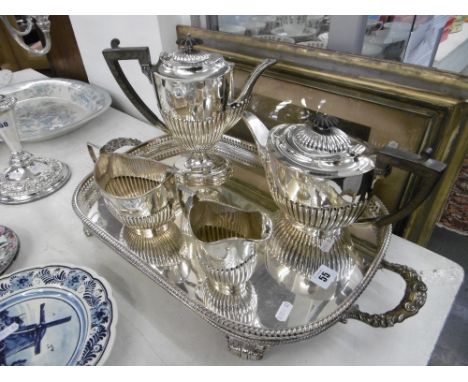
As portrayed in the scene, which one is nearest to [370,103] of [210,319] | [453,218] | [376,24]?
[376,24]

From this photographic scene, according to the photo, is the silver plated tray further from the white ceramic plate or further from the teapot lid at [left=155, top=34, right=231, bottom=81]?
the white ceramic plate

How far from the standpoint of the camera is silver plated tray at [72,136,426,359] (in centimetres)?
35

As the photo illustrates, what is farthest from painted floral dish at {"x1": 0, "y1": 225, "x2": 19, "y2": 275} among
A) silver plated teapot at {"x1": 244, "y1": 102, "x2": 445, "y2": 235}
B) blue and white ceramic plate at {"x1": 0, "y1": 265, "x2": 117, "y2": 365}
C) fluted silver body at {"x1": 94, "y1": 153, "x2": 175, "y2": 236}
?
silver plated teapot at {"x1": 244, "y1": 102, "x2": 445, "y2": 235}

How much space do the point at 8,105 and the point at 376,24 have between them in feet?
1.92

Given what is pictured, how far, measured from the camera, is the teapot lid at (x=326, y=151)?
1.15 feet

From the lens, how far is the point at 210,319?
0.36 meters

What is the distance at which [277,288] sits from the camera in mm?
401

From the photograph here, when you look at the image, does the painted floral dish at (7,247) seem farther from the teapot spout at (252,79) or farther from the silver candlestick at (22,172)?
the teapot spout at (252,79)

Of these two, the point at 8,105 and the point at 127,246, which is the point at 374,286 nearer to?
the point at 127,246

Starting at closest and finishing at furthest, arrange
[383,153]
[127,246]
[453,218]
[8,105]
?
[383,153]
[127,246]
[8,105]
[453,218]

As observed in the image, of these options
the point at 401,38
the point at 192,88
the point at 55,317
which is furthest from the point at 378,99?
the point at 55,317

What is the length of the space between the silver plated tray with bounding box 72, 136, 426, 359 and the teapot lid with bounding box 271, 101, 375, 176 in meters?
0.13

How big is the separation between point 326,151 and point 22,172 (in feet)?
1.85

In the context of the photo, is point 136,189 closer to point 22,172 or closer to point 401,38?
point 22,172
